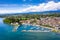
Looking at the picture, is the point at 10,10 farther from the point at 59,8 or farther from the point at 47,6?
the point at 59,8

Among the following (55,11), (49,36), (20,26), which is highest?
(55,11)

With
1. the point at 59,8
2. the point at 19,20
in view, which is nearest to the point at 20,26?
the point at 19,20

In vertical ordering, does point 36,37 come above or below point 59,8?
below

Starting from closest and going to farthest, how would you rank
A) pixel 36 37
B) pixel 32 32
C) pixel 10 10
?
1. pixel 36 37
2. pixel 32 32
3. pixel 10 10

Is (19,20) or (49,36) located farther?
(19,20)

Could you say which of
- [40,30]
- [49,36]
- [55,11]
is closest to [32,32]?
[40,30]

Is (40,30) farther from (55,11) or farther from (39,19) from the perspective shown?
(55,11)

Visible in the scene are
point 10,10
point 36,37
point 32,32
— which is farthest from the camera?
point 10,10

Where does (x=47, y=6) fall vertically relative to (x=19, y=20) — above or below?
above

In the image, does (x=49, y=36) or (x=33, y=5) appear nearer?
(x=49, y=36)
